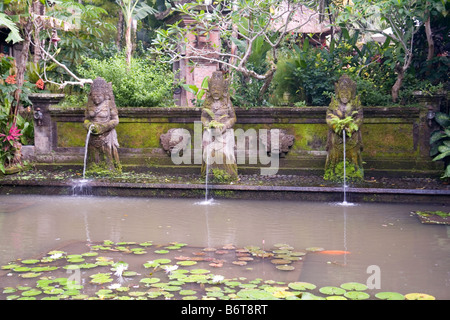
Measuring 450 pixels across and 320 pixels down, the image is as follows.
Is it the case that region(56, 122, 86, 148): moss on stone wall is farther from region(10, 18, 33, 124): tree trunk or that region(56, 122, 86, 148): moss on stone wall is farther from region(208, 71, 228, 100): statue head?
region(208, 71, 228, 100): statue head

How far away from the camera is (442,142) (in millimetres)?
8992

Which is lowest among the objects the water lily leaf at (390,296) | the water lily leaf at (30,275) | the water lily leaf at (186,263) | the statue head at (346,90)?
the water lily leaf at (390,296)

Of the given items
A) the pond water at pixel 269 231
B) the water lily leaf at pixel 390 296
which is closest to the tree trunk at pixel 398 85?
the pond water at pixel 269 231

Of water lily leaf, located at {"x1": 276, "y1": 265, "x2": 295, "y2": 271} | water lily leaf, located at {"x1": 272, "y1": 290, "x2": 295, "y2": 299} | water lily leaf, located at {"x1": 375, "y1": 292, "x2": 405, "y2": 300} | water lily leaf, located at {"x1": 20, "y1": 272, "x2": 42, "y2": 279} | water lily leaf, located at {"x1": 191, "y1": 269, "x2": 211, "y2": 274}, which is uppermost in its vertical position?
water lily leaf, located at {"x1": 20, "y1": 272, "x2": 42, "y2": 279}

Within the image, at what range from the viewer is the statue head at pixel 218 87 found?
9.12 m

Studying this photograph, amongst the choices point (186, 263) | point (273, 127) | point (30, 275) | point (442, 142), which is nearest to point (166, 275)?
point (186, 263)

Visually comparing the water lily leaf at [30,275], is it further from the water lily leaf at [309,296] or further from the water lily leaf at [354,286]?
the water lily leaf at [354,286]

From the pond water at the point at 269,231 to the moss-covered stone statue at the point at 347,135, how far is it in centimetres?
117

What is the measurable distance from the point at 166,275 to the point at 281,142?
590 centimetres

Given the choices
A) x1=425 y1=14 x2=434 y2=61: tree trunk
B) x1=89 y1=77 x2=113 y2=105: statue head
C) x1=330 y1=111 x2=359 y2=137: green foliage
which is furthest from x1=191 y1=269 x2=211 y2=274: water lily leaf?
x1=425 y1=14 x2=434 y2=61: tree trunk

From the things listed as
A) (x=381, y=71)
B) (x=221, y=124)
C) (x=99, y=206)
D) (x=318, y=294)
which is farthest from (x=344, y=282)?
(x=381, y=71)

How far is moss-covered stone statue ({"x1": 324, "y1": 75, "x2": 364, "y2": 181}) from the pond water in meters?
1.17

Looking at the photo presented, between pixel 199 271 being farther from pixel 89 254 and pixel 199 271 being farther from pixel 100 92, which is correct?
pixel 100 92

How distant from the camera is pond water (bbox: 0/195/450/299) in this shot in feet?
14.1
